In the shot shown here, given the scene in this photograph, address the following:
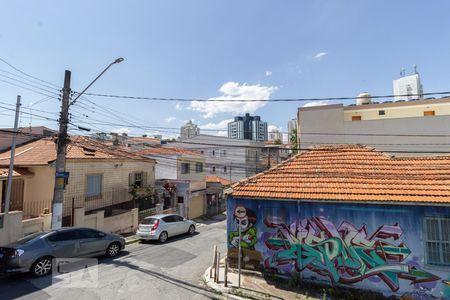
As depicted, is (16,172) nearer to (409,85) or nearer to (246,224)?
(246,224)

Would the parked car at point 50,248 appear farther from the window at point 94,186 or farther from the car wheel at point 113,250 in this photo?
the window at point 94,186

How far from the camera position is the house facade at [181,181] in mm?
25078

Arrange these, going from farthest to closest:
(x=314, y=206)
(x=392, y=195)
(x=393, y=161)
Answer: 1. (x=393, y=161)
2. (x=314, y=206)
3. (x=392, y=195)

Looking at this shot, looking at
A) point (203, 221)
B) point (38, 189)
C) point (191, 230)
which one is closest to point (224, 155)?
point (203, 221)

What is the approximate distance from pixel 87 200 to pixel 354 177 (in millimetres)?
15697

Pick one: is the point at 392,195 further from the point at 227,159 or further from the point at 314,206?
the point at 227,159

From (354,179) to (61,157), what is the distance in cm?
1187

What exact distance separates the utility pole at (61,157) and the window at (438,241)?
44.2 feet

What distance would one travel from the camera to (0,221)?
1173 centimetres

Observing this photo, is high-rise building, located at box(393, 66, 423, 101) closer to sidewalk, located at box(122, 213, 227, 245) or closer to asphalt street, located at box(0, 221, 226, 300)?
sidewalk, located at box(122, 213, 227, 245)

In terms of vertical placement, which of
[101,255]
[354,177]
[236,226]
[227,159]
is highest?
[227,159]

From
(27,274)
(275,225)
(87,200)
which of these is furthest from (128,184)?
(275,225)

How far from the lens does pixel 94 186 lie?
19250 millimetres

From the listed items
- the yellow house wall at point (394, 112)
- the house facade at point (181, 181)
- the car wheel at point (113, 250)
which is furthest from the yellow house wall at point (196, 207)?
the yellow house wall at point (394, 112)
